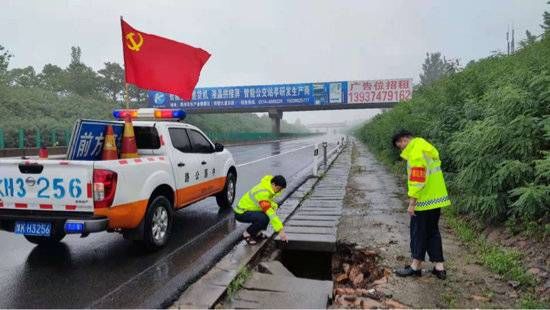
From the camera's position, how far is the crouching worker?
5.79m

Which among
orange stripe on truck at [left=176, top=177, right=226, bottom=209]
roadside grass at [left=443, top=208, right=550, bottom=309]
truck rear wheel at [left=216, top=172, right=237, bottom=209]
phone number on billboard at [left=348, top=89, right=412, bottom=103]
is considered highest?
phone number on billboard at [left=348, top=89, right=412, bottom=103]

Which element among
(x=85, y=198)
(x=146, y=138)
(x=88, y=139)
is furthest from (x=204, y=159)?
(x=85, y=198)

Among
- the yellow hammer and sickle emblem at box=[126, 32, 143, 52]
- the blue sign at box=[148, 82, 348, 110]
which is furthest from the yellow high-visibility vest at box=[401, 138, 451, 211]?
the blue sign at box=[148, 82, 348, 110]

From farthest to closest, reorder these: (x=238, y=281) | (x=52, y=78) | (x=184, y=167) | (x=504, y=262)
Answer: (x=52, y=78)
(x=184, y=167)
(x=504, y=262)
(x=238, y=281)

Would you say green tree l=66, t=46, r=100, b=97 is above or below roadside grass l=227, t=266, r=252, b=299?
above

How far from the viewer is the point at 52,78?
5822 cm

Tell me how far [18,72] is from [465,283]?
6712 cm

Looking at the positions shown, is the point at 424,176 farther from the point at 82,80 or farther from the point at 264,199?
the point at 82,80

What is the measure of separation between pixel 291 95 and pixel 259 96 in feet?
12.2

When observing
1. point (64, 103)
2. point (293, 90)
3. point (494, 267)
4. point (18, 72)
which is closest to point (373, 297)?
point (494, 267)

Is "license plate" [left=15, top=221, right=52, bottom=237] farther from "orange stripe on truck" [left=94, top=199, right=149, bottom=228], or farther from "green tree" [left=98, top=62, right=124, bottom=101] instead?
"green tree" [left=98, top=62, right=124, bottom=101]

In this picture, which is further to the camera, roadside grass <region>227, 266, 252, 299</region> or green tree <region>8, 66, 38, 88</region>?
green tree <region>8, 66, 38, 88</region>

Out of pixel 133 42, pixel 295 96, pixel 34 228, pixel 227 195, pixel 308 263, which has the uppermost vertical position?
pixel 295 96

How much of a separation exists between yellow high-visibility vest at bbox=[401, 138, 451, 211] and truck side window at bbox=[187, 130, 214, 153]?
399cm
